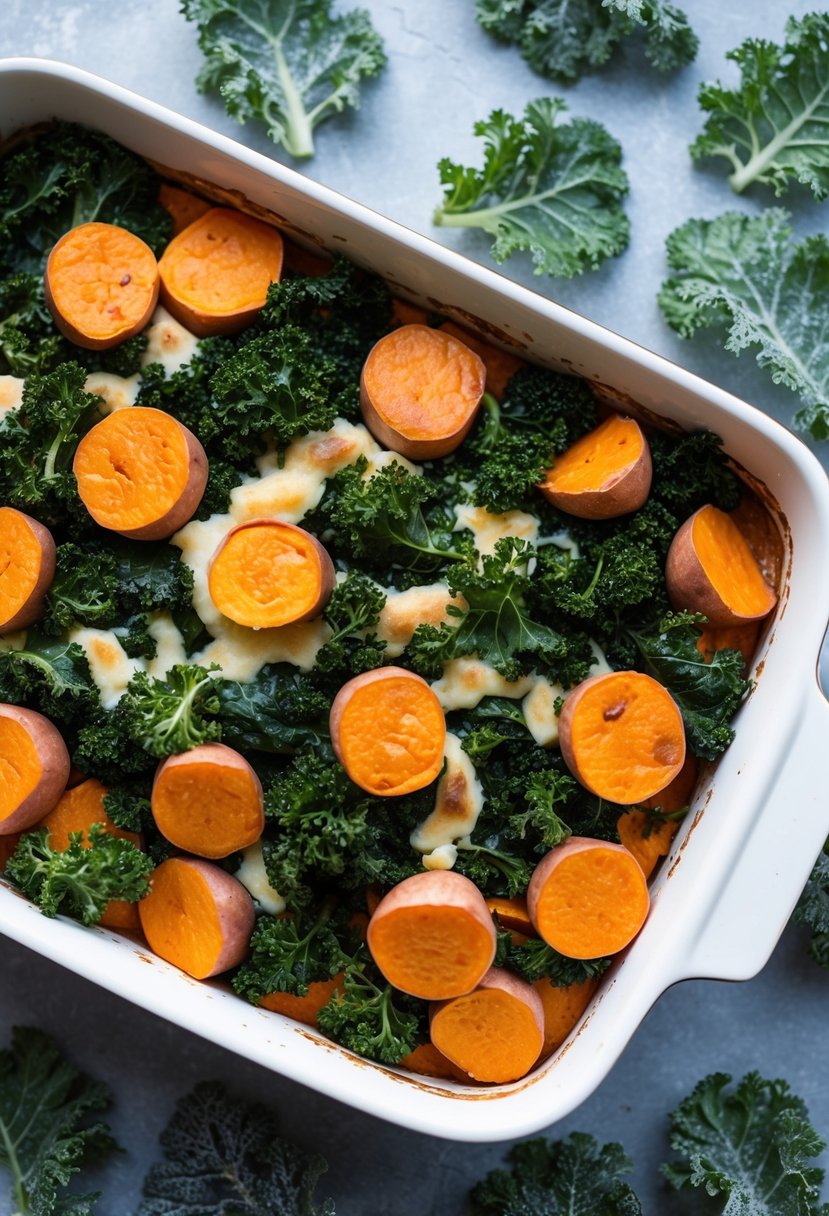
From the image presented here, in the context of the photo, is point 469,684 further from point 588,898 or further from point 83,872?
point 83,872

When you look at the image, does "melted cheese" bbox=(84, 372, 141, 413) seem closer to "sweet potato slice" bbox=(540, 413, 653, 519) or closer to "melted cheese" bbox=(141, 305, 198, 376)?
"melted cheese" bbox=(141, 305, 198, 376)

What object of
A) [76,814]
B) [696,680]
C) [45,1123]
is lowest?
[45,1123]

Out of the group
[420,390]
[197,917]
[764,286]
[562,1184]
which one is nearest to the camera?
[197,917]

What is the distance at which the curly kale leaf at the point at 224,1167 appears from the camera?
102 inches

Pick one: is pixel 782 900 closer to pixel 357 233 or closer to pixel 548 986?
pixel 548 986

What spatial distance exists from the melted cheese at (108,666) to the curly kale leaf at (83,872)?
0.28m

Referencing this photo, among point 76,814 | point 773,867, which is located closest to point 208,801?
point 76,814

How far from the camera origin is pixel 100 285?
245cm

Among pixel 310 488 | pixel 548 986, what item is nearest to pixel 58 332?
pixel 310 488

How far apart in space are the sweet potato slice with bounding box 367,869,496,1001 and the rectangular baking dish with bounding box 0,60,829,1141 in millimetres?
229

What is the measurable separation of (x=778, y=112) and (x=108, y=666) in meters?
2.12

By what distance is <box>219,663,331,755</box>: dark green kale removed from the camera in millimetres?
2336

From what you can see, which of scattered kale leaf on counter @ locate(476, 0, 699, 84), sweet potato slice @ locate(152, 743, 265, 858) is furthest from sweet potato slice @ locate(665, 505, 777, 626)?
scattered kale leaf on counter @ locate(476, 0, 699, 84)

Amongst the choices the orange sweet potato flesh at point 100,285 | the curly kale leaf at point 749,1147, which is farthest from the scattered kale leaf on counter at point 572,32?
the curly kale leaf at point 749,1147
